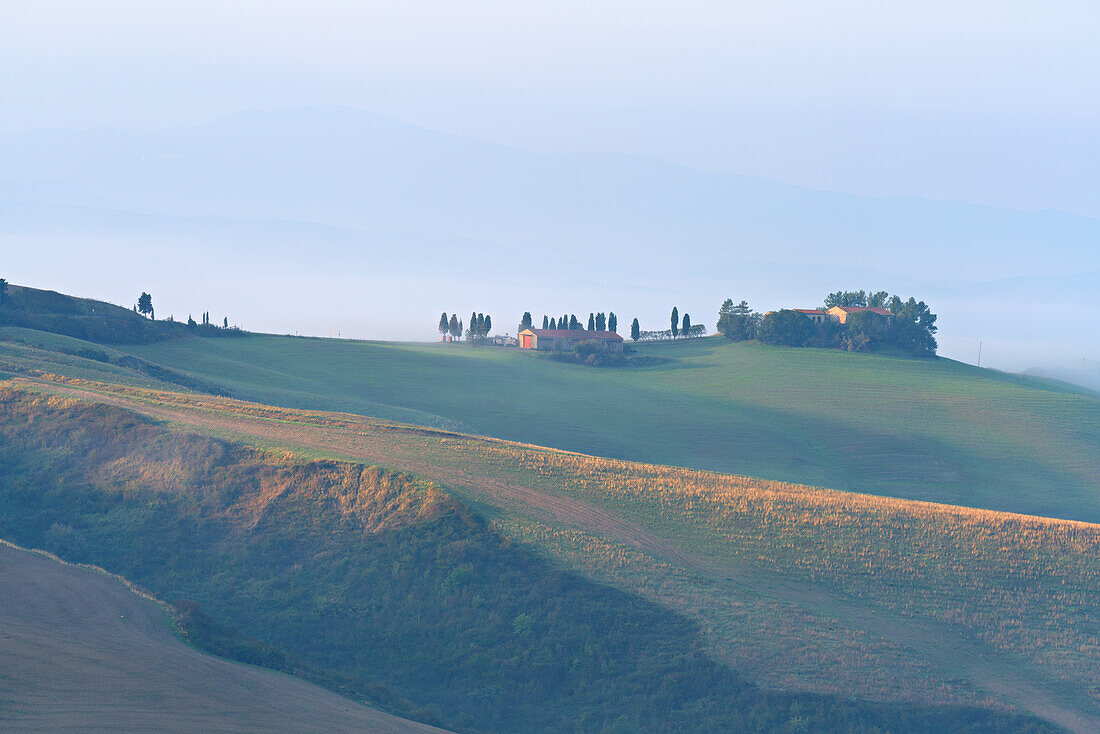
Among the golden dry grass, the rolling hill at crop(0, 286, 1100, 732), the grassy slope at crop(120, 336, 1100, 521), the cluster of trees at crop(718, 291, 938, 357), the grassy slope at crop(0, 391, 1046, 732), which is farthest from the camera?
the cluster of trees at crop(718, 291, 938, 357)

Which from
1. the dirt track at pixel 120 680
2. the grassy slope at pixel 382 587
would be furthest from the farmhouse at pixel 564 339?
the dirt track at pixel 120 680

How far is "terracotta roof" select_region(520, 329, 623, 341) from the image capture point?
113 m

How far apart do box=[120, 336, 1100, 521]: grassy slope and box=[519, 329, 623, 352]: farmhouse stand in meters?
8.56

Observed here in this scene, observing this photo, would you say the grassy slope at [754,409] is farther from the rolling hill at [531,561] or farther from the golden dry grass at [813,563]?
the golden dry grass at [813,563]

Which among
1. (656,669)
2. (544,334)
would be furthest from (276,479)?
(544,334)

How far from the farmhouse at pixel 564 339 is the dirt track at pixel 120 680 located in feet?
307

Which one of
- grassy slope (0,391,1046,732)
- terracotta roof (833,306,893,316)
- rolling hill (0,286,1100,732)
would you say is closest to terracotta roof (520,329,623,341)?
terracotta roof (833,306,893,316)

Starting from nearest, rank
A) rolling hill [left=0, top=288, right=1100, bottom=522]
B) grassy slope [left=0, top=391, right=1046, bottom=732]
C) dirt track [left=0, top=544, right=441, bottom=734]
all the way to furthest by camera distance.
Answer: dirt track [left=0, top=544, right=441, bottom=734] < grassy slope [left=0, top=391, right=1046, bottom=732] < rolling hill [left=0, top=288, right=1100, bottom=522]

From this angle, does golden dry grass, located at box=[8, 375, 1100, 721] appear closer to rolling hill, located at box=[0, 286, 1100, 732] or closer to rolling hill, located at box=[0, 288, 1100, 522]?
rolling hill, located at box=[0, 286, 1100, 732]

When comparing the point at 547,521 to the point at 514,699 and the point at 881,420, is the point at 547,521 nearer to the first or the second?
the point at 514,699

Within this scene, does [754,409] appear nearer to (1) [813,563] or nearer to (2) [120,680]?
(1) [813,563]

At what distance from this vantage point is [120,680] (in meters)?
14.7

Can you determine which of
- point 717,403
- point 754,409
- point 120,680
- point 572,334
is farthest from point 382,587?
point 572,334

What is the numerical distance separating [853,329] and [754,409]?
41678 millimetres
